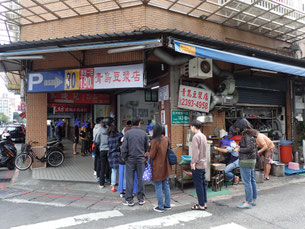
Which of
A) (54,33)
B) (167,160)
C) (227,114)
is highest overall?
(54,33)

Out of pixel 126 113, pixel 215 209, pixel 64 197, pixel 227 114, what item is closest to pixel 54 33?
pixel 126 113

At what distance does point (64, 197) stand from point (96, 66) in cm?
422

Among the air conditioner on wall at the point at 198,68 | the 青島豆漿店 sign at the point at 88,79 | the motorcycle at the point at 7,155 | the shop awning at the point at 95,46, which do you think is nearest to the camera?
the shop awning at the point at 95,46

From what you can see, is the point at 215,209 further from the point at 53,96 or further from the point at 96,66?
the point at 53,96

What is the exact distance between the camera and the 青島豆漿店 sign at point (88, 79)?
6742 millimetres

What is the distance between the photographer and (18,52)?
6.47 metres

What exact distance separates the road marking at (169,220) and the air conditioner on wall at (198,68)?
13.0ft

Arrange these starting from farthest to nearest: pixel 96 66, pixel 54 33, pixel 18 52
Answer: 1. pixel 54 33
2. pixel 96 66
3. pixel 18 52

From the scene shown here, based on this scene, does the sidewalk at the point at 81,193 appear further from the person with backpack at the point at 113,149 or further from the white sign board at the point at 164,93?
the white sign board at the point at 164,93

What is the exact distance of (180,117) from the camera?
272 inches

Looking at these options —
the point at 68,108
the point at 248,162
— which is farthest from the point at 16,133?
the point at 248,162

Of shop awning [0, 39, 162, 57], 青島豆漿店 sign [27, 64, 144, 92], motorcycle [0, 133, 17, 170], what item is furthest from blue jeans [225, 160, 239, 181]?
motorcycle [0, 133, 17, 170]

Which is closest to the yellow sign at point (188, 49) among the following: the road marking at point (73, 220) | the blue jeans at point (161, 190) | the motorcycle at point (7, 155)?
the blue jeans at point (161, 190)

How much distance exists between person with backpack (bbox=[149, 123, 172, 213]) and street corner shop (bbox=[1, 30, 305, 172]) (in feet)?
6.84
